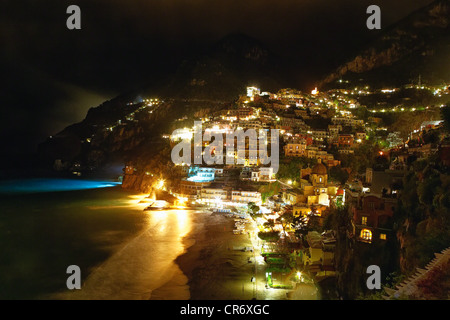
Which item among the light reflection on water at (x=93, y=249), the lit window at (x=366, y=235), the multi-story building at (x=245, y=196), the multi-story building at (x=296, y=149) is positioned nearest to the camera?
the lit window at (x=366, y=235)

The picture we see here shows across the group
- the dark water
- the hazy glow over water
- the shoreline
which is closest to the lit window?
the shoreline

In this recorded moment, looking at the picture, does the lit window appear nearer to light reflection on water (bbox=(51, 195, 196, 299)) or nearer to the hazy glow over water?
light reflection on water (bbox=(51, 195, 196, 299))

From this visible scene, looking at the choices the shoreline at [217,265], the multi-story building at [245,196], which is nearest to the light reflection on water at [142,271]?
the shoreline at [217,265]

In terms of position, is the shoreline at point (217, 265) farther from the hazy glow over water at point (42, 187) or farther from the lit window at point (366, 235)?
the hazy glow over water at point (42, 187)

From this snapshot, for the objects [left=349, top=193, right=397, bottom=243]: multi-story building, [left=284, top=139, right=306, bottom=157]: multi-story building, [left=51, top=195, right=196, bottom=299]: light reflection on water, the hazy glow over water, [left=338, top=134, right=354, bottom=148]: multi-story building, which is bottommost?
[left=51, top=195, right=196, bottom=299]: light reflection on water

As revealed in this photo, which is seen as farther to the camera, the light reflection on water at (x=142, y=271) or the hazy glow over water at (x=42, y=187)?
the hazy glow over water at (x=42, y=187)

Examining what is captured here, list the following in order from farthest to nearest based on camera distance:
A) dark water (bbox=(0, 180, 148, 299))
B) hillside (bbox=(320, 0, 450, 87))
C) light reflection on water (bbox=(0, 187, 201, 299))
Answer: hillside (bbox=(320, 0, 450, 87))
dark water (bbox=(0, 180, 148, 299))
light reflection on water (bbox=(0, 187, 201, 299))

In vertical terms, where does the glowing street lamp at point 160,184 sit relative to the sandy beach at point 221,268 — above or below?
above
